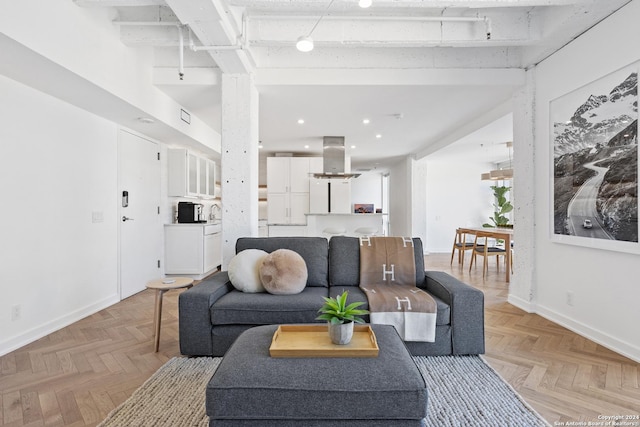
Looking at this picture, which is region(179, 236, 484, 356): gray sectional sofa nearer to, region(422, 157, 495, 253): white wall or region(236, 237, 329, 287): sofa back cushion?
region(236, 237, 329, 287): sofa back cushion

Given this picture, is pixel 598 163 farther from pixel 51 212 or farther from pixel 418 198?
pixel 418 198

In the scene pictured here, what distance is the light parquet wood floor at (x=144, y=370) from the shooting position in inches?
68.1

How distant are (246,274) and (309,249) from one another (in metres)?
0.61

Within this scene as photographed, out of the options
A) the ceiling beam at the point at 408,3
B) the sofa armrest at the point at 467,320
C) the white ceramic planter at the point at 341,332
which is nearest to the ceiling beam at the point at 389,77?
the ceiling beam at the point at 408,3

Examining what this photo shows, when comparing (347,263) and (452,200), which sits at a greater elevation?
(452,200)

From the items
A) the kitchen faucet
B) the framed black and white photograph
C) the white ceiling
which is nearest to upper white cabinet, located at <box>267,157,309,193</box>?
the kitchen faucet

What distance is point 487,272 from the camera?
5.39 m

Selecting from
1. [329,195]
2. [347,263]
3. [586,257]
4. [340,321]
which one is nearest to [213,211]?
[329,195]

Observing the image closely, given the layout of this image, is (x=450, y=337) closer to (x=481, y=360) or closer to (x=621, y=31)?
(x=481, y=360)

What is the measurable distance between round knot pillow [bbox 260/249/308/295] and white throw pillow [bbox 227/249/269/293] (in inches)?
3.0

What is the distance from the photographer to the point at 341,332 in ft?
4.95

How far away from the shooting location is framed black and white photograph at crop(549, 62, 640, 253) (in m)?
2.26

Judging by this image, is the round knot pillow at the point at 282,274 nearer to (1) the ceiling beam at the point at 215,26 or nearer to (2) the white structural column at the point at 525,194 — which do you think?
(1) the ceiling beam at the point at 215,26

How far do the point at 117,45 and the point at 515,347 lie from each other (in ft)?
14.4
